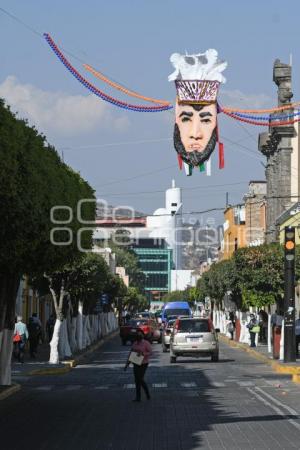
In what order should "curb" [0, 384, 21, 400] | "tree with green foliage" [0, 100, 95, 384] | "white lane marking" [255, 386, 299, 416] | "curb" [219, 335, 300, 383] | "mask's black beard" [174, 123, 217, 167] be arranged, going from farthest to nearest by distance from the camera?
"mask's black beard" [174, 123, 217, 167], "curb" [219, 335, 300, 383], "curb" [0, 384, 21, 400], "white lane marking" [255, 386, 299, 416], "tree with green foliage" [0, 100, 95, 384]

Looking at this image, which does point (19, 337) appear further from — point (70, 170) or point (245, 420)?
point (245, 420)

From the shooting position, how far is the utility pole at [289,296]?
129 feet

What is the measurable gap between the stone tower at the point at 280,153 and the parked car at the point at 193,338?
38924 mm

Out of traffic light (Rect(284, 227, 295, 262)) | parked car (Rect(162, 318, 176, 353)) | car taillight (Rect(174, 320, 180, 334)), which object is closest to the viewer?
traffic light (Rect(284, 227, 295, 262))

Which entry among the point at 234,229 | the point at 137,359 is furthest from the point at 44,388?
the point at 234,229

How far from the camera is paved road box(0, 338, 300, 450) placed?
1630 cm

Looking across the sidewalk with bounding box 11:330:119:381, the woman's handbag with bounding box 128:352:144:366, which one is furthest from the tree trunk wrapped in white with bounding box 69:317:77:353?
the woman's handbag with bounding box 128:352:144:366

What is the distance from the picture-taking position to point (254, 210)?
115312 millimetres

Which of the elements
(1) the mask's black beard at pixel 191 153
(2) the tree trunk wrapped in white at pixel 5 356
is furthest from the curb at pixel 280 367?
(2) the tree trunk wrapped in white at pixel 5 356

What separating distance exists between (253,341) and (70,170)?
29253mm

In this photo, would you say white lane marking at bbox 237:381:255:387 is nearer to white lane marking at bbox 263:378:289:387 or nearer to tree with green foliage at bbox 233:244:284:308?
white lane marking at bbox 263:378:289:387

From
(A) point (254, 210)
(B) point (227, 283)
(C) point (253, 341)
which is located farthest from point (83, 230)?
(A) point (254, 210)

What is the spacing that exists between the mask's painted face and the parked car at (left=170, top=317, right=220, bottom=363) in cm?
707

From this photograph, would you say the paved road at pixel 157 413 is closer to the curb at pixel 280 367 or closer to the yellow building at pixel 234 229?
the curb at pixel 280 367
